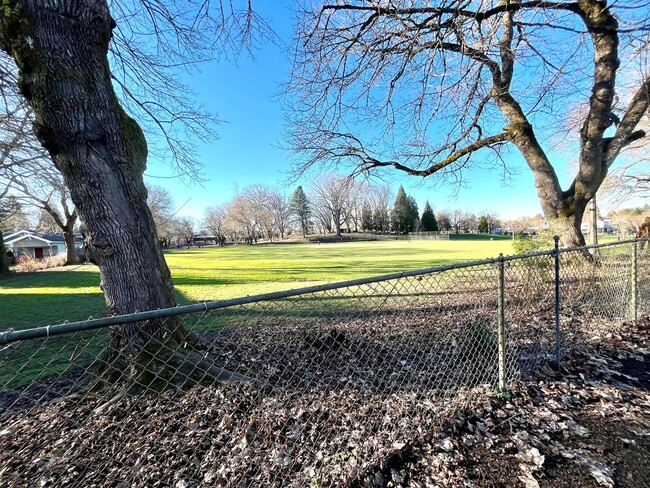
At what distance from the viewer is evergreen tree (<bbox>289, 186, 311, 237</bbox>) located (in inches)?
3086

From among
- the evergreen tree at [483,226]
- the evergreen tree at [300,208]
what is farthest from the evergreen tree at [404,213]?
the evergreen tree at [483,226]

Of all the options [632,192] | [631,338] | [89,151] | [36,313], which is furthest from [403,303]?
[632,192]

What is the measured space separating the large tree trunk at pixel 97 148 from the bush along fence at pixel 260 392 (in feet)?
0.55

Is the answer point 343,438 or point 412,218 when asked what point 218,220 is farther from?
point 343,438

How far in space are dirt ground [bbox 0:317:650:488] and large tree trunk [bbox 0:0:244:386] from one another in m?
0.50

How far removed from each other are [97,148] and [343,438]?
11.3ft

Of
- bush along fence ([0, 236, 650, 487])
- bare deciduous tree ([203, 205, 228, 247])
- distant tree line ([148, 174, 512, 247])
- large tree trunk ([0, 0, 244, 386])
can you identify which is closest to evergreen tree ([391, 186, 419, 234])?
distant tree line ([148, 174, 512, 247])

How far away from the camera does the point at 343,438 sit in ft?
6.98

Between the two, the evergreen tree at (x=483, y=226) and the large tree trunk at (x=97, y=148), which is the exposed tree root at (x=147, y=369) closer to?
the large tree trunk at (x=97, y=148)

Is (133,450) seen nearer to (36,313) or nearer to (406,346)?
(406,346)

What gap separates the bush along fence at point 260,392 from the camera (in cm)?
187

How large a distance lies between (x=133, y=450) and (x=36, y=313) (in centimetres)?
752

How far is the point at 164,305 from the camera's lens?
9.88 ft

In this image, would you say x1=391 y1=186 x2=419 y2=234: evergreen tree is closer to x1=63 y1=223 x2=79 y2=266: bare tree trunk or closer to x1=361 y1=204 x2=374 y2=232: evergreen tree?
x1=361 y1=204 x2=374 y2=232: evergreen tree
